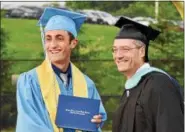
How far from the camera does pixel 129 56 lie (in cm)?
367

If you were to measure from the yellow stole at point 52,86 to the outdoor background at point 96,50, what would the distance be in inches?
256

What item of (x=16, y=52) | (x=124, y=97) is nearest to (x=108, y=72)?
(x=16, y=52)

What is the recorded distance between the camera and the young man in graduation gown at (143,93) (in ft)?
11.4

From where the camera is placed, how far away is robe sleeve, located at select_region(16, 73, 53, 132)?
14.1 feet

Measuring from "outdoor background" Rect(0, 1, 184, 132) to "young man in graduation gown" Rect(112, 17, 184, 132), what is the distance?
291 inches

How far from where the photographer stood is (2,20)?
1170 centimetres

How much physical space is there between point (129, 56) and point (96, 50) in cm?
805

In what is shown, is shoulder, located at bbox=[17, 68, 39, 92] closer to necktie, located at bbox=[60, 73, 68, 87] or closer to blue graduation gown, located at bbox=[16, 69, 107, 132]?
blue graduation gown, located at bbox=[16, 69, 107, 132]

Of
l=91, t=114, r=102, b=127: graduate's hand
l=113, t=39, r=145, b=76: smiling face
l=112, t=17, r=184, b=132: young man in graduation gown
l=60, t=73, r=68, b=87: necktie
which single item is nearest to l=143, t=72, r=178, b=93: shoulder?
l=112, t=17, r=184, b=132: young man in graduation gown

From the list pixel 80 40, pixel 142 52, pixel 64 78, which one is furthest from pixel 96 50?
pixel 142 52

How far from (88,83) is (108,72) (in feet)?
22.4

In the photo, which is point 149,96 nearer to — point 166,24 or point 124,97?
point 124,97

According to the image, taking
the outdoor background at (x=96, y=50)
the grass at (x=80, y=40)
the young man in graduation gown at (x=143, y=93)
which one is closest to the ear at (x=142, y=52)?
the young man in graduation gown at (x=143, y=93)

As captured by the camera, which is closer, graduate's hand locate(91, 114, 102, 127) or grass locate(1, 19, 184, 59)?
graduate's hand locate(91, 114, 102, 127)
